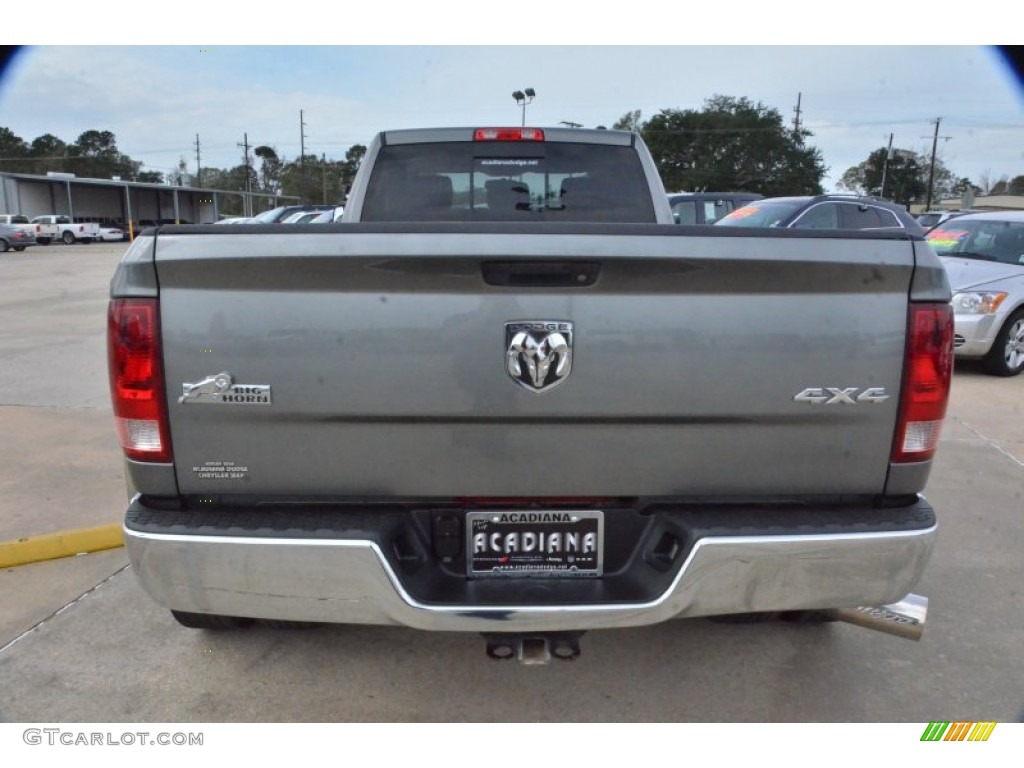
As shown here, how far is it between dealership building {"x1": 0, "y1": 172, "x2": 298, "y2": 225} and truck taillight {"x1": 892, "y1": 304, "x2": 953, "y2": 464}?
52.2 meters

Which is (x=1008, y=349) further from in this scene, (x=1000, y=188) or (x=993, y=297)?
(x=1000, y=188)

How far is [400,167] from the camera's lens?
12.3 feet

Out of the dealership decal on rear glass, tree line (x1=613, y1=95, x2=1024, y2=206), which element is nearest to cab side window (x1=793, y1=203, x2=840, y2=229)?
the dealership decal on rear glass

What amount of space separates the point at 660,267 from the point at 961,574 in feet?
8.82

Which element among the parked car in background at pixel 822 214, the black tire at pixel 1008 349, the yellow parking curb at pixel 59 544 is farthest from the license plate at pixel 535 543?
the parked car in background at pixel 822 214

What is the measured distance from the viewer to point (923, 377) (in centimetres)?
207

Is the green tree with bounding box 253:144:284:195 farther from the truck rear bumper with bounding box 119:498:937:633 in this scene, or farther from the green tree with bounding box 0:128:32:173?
the truck rear bumper with bounding box 119:498:937:633

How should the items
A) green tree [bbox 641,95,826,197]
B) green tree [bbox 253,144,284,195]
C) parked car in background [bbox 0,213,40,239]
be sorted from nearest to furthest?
1. parked car in background [bbox 0,213,40,239]
2. green tree [bbox 641,95,826,197]
3. green tree [bbox 253,144,284,195]

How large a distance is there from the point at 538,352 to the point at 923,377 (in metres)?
1.08

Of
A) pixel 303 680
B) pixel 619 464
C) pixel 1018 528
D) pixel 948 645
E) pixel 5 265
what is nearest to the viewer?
pixel 619 464

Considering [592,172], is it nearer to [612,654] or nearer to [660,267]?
[660,267]

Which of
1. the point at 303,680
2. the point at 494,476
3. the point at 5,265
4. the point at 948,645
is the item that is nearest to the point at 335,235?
the point at 494,476

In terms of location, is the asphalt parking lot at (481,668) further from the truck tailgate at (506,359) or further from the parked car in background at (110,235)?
the parked car in background at (110,235)

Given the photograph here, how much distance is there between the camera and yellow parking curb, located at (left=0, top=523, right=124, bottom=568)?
3592 mm
